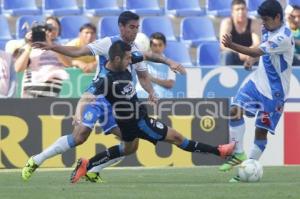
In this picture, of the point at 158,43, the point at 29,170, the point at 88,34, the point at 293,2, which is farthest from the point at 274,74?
the point at 293,2

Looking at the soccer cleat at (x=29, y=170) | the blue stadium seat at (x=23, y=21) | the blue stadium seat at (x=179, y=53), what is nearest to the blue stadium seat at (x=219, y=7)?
the blue stadium seat at (x=179, y=53)

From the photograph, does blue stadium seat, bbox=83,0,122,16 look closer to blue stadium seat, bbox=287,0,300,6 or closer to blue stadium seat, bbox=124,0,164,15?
blue stadium seat, bbox=124,0,164,15

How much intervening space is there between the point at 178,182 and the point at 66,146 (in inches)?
51.4

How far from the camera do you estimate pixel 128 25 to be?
1202 cm

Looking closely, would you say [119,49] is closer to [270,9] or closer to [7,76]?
[270,9]

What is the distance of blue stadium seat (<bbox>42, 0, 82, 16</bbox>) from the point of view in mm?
20578

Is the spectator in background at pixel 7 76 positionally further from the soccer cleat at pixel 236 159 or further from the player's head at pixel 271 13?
the player's head at pixel 271 13

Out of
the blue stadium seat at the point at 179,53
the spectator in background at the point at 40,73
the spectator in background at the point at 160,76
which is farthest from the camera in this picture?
the blue stadium seat at the point at 179,53

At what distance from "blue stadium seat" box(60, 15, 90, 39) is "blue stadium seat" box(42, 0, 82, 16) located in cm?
84

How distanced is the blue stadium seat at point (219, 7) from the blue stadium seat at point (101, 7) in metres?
1.75

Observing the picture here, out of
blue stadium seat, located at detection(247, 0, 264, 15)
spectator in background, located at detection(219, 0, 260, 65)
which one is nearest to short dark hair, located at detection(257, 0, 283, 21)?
spectator in background, located at detection(219, 0, 260, 65)

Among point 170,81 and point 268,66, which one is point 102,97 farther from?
point 170,81

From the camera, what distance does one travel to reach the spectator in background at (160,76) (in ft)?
53.5

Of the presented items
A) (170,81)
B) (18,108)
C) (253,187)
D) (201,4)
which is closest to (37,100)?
(18,108)
